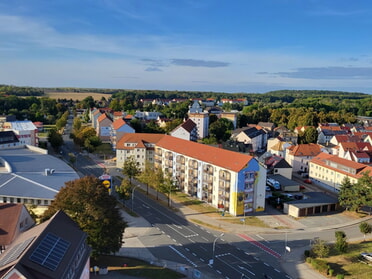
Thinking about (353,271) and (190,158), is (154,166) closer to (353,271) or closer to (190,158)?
(190,158)

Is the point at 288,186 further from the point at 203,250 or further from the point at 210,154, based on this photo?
the point at 203,250

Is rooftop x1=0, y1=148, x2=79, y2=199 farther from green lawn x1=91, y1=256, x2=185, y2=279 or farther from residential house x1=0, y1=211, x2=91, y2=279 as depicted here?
residential house x1=0, y1=211, x2=91, y2=279

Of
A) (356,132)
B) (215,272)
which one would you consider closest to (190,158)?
(215,272)

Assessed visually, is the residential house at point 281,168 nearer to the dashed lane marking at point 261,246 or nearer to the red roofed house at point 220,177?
the red roofed house at point 220,177

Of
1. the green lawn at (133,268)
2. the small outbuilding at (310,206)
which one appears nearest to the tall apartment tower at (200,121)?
the small outbuilding at (310,206)

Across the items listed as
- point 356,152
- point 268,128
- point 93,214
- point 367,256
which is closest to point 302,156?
point 356,152
